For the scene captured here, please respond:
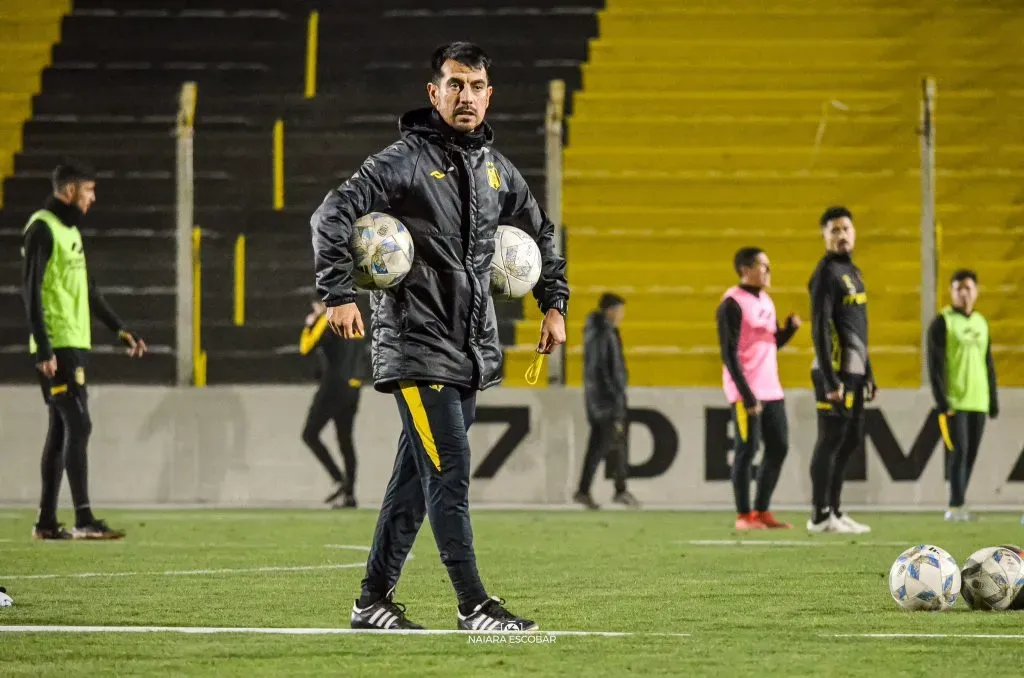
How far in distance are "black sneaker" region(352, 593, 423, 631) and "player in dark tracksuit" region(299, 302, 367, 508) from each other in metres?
9.12

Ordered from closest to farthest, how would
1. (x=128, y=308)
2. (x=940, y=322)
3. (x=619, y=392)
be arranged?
(x=940, y=322), (x=619, y=392), (x=128, y=308)

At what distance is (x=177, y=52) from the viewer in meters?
20.8

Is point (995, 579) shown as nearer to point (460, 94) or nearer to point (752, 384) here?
point (460, 94)

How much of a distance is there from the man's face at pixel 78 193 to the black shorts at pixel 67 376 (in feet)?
2.68

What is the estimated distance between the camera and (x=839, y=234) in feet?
40.7

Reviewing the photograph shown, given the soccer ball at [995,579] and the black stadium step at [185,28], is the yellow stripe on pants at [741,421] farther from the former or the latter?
the black stadium step at [185,28]

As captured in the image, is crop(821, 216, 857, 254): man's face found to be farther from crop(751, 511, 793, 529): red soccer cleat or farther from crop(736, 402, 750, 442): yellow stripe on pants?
crop(751, 511, 793, 529): red soccer cleat

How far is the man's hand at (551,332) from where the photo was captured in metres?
6.57

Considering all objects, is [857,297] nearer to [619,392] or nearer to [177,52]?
[619,392]

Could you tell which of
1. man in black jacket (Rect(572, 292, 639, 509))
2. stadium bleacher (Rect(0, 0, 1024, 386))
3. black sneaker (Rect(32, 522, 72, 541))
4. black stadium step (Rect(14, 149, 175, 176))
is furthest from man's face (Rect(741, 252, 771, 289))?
black stadium step (Rect(14, 149, 175, 176))

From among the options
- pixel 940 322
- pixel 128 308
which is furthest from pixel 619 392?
pixel 128 308

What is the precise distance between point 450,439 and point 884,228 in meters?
13.2

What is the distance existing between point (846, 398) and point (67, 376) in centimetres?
480

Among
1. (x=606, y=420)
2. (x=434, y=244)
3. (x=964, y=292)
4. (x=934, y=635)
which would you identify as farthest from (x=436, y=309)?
(x=606, y=420)
